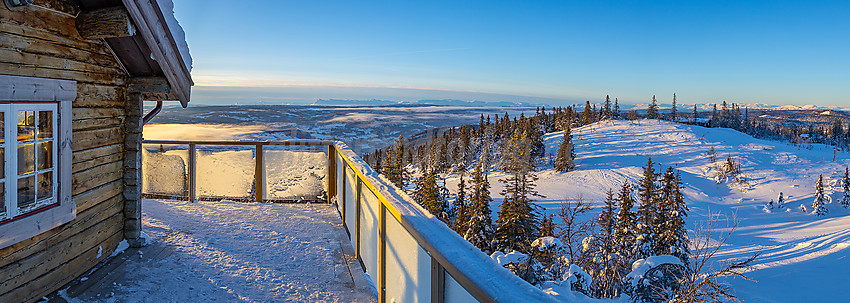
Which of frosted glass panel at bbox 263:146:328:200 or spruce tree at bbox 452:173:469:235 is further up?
frosted glass panel at bbox 263:146:328:200

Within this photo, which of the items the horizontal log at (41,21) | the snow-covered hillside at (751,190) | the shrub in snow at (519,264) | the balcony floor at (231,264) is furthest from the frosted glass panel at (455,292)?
the snow-covered hillside at (751,190)

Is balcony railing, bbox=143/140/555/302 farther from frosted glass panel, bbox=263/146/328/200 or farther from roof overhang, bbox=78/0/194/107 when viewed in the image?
roof overhang, bbox=78/0/194/107

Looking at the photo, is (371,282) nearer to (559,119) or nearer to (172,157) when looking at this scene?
(172,157)

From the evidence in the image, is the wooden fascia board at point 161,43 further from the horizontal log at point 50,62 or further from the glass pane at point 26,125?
the glass pane at point 26,125

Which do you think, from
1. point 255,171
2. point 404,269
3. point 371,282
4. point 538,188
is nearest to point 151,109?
point 255,171

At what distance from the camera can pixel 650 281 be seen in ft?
43.5

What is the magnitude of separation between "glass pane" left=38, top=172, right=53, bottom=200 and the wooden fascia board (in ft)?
4.25

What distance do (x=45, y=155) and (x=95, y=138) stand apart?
551mm

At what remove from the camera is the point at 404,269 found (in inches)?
88.0

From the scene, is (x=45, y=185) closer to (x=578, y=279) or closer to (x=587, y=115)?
(x=578, y=279)

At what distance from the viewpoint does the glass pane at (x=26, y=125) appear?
3020 mm

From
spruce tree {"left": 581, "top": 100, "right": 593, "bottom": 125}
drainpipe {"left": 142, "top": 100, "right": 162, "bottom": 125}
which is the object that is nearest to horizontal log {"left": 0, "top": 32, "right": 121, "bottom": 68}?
drainpipe {"left": 142, "top": 100, "right": 162, "bottom": 125}

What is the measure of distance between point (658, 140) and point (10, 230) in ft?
156

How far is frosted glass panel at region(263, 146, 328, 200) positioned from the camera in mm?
6457
